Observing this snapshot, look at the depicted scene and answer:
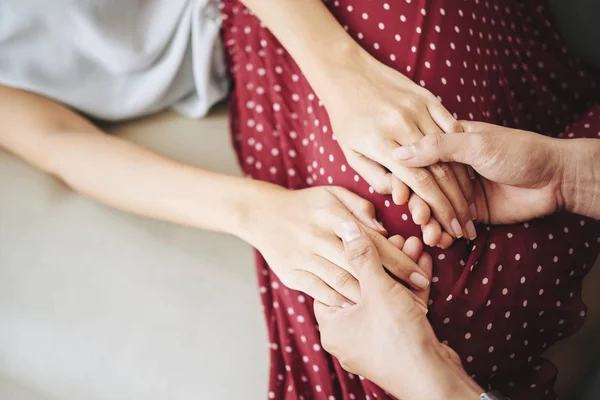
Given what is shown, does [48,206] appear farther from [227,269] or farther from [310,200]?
[310,200]

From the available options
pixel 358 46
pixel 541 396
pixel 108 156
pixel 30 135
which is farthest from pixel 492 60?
pixel 30 135

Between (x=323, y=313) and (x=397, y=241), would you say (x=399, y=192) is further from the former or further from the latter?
(x=323, y=313)

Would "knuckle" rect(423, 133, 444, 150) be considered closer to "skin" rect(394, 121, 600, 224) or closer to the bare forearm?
"skin" rect(394, 121, 600, 224)

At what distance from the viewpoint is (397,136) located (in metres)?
0.77

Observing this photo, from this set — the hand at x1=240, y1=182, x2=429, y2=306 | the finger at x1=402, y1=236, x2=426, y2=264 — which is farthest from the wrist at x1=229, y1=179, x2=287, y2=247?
the finger at x1=402, y1=236, x2=426, y2=264

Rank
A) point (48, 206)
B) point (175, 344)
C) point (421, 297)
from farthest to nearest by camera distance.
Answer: point (48, 206), point (175, 344), point (421, 297)

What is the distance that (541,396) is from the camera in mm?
788

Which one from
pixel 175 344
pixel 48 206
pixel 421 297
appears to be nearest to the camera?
pixel 421 297

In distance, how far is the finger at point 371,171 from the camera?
764 mm

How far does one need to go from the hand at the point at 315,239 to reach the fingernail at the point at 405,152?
3.1 inches

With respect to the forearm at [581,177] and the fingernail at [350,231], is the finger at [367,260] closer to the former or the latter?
the fingernail at [350,231]

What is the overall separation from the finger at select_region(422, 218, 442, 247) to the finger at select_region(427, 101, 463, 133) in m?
0.13

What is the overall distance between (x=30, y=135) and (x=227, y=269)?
1.25 ft

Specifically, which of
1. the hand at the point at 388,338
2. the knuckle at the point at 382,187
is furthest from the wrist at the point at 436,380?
the knuckle at the point at 382,187
